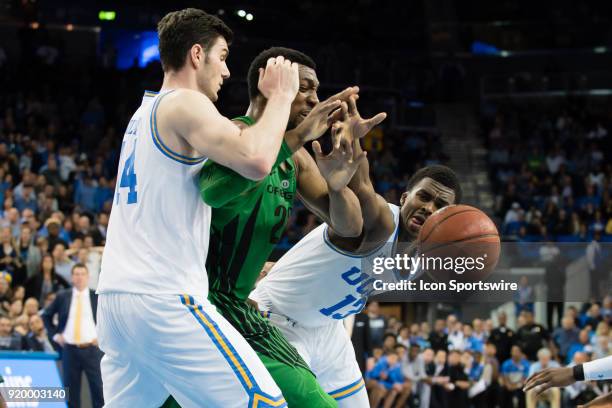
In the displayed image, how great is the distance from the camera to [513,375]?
10.2 meters

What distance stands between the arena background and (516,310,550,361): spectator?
30mm

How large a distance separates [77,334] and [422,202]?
495 centimetres

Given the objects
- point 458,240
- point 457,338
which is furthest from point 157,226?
point 457,338

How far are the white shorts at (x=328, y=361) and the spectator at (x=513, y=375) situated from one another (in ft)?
18.9

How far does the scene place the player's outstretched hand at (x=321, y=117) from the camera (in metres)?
3.38

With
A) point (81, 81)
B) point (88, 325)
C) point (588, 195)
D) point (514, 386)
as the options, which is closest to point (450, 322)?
point (514, 386)

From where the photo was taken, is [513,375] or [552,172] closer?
[513,375]

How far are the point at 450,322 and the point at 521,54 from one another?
13375 millimetres

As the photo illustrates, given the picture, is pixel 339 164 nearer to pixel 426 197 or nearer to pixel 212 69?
pixel 212 69

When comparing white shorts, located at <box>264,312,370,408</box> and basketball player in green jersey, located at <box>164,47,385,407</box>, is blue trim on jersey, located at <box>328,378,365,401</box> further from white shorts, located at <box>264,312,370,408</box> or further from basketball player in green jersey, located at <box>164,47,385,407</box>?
basketball player in green jersey, located at <box>164,47,385,407</box>

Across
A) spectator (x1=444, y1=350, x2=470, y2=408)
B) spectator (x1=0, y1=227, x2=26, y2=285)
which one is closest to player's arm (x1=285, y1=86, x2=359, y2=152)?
spectator (x1=444, y1=350, x2=470, y2=408)

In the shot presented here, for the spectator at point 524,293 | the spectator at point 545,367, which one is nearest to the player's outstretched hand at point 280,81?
the spectator at point 524,293

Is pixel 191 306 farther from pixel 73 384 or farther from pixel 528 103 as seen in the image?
Result: pixel 528 103

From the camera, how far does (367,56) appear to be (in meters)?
22.4
